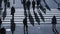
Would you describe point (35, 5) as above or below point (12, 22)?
above

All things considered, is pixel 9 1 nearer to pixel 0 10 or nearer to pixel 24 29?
pixel 0 10

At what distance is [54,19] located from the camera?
13.0m

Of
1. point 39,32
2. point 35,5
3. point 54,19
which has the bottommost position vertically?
point 39,32

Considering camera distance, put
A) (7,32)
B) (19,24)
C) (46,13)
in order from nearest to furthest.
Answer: (7,32) < (19,24) < (46,13)

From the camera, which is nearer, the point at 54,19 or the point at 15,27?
the point at 15,27

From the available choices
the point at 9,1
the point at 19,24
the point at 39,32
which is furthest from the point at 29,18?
the point at 9,1

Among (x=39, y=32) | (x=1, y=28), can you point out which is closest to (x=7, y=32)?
(x=1, y=28)

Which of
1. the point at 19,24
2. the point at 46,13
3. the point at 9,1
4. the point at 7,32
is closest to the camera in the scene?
the point at 7,32

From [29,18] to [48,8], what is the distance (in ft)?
7.16

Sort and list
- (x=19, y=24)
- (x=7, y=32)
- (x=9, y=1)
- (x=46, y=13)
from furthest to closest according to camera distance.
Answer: (x=9, y=1) < (x=46, y=13) < (x=19, y=24) < (x=7, y=32)

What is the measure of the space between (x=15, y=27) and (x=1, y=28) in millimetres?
997

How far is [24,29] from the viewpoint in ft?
39.2

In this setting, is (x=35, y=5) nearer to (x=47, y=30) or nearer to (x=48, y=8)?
(x=48, y=8)

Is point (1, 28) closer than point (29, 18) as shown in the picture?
Yes
